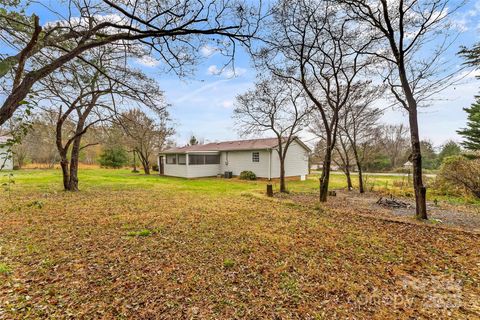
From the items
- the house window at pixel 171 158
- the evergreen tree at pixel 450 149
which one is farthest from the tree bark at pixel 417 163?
the evergreen tree at pixel 450 149

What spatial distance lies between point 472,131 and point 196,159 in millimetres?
20389

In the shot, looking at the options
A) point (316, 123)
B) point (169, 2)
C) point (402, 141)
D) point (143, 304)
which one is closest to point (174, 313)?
point (143, 304)

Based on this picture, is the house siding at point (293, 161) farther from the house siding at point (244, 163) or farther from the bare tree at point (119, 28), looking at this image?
the bare tree at point (119, 28)

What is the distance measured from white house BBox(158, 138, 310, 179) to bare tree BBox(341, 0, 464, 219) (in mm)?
10527

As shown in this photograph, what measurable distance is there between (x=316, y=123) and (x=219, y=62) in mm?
10968

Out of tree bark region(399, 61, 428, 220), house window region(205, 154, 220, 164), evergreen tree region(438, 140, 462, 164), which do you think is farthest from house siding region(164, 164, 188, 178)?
evergreen tree region(438, 140, 462, 164)

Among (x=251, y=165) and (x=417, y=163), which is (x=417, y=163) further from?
(x=251, y=165)

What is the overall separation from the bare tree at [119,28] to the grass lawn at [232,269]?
2.52 metres

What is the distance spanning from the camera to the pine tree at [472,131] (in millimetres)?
15000

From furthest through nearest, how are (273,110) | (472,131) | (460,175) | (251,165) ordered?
1. (251,165)
2. (472,131)
3. (273,110)
4. (460,175)

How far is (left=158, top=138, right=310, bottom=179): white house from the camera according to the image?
18.0m

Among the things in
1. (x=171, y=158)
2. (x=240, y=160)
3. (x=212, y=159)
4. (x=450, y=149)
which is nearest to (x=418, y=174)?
(x=240, y=160)

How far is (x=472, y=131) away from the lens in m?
15.5

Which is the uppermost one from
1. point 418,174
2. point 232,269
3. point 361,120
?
point 361,120
